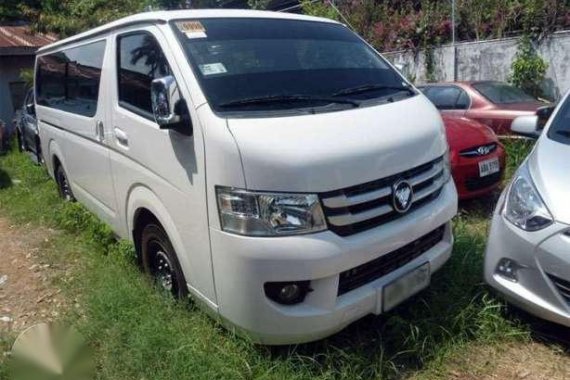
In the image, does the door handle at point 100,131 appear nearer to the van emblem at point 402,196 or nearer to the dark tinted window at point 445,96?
the van emblem at point 402,196

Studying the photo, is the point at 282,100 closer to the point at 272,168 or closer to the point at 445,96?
the point at 272,168

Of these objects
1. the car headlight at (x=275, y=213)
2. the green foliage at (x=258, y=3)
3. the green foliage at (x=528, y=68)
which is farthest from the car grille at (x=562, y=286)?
the green foliage at (x=258, y=3)

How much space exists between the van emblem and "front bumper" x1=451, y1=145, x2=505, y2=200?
7.11 ft

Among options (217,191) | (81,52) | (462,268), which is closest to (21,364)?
(217,191)

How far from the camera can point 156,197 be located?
9.92 feet

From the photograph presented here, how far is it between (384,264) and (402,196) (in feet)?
1.24

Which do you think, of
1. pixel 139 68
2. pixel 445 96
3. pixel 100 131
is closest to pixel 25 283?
pixel 100 131

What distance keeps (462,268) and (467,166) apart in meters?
1.49

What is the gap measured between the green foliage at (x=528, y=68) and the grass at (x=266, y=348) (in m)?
8.07

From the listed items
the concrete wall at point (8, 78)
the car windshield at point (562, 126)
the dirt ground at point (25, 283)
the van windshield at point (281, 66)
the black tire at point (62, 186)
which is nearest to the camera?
the van windshield at point (281, 66)

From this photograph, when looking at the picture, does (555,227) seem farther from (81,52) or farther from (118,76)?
(81,52)

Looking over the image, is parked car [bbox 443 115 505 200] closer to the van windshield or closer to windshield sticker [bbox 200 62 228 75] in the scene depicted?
the van windshield

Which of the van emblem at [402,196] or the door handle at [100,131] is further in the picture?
the door handle at [100,131]

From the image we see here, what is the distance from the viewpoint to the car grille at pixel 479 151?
4746 millimetres
